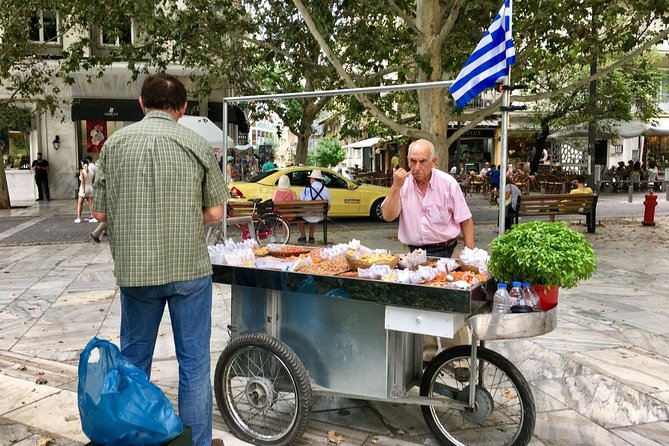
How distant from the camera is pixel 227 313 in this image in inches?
267

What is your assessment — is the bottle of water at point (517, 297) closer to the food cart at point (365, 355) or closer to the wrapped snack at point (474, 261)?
the food cart at point (365, 355)

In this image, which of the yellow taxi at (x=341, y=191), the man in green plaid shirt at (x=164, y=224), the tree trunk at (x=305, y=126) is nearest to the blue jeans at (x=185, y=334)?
the man in green plaid shirt at (x=164, y=224)

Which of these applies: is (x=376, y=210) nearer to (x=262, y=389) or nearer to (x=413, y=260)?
(x=413, y=260)

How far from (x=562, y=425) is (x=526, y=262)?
1551 mm

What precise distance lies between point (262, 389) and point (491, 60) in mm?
2736

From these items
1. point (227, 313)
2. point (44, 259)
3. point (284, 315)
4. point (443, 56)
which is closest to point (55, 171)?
point (44, 259)

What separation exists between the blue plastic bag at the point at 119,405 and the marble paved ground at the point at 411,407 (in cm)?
124

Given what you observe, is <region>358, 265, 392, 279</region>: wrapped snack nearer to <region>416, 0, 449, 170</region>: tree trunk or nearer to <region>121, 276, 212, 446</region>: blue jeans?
<region>121, 276, 212, 446</region>: blue jeans

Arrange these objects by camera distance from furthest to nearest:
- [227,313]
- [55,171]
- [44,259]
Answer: [55,171] < [44,259] < [227,313]

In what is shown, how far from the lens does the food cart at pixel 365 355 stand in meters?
3.16

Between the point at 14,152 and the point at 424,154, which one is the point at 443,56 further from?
the point at 14,152

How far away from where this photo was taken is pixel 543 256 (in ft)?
9.89

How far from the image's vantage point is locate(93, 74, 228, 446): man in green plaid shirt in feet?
9.57

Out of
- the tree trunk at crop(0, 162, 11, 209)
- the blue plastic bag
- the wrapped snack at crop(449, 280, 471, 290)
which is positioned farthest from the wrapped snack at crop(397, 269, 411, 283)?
the tree trunk at crop(0, 162, 11, 209)
